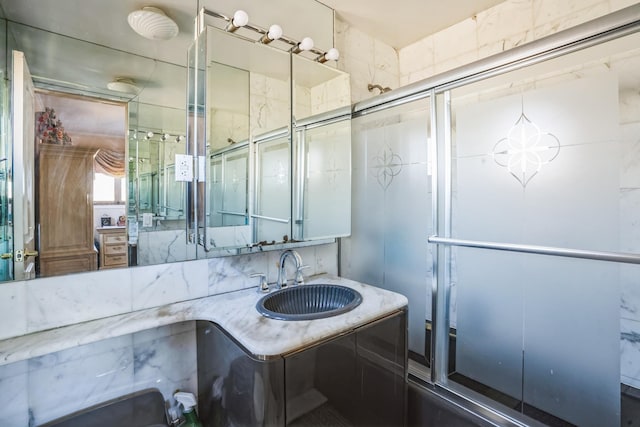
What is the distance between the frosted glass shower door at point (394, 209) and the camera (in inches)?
64.9

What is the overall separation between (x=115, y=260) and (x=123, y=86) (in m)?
0.72

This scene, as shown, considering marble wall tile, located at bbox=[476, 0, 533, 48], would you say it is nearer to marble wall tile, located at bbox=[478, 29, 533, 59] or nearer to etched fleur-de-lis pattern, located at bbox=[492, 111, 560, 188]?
marble wall tile, located at bbox=[478, 29, 533, 59]

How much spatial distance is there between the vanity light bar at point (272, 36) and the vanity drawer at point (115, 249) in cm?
102

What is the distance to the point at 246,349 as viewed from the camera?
1.01 m

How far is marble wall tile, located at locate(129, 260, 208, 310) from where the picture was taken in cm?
127

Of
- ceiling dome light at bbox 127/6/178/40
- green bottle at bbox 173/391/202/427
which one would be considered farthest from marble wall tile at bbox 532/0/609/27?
green bottle at bbox 173/391/202/427

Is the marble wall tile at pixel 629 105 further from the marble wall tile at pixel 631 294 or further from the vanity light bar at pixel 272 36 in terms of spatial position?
the vanity light bar at pixel 272 36

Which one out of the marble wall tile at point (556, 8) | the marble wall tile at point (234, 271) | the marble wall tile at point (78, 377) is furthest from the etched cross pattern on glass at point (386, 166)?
the marble wall tile at point (78, 377)

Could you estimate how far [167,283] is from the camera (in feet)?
4.40

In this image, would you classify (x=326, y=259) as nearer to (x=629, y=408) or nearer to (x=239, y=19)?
(x=239, y=19)

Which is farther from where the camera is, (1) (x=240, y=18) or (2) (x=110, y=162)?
(1) (x=240, y=18)

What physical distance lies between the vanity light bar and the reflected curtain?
69 cm

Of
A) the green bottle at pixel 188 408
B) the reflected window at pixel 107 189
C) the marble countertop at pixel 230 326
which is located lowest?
the green bottle at pixel 188 408

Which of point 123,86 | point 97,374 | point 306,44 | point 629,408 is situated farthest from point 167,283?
point 629,408
